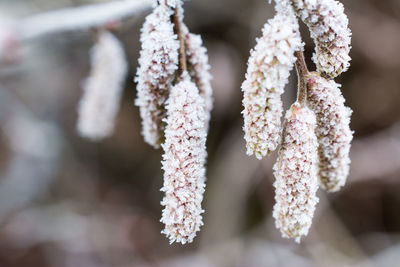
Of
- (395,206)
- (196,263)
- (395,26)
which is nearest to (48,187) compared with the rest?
(196,263)

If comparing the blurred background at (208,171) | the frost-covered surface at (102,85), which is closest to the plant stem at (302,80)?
the frost-covered surface at (102,85)

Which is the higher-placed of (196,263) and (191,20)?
(191,20)

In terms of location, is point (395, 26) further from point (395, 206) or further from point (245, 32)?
point (395, 206)

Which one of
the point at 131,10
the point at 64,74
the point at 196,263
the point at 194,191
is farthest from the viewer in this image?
the point at 64,74

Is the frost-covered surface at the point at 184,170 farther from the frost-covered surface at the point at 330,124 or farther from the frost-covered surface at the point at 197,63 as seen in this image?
the frost-covered surface at the point at 330,124

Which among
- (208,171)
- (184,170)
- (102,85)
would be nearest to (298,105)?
(184,170)

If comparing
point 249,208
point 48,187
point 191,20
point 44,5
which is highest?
point 44,5

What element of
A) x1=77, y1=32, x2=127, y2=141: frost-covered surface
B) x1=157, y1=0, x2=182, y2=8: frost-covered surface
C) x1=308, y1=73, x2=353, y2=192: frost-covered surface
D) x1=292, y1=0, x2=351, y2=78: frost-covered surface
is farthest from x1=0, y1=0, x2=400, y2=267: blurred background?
x1=292, y1=0, x2=351, y2=78: frost-covered surface
